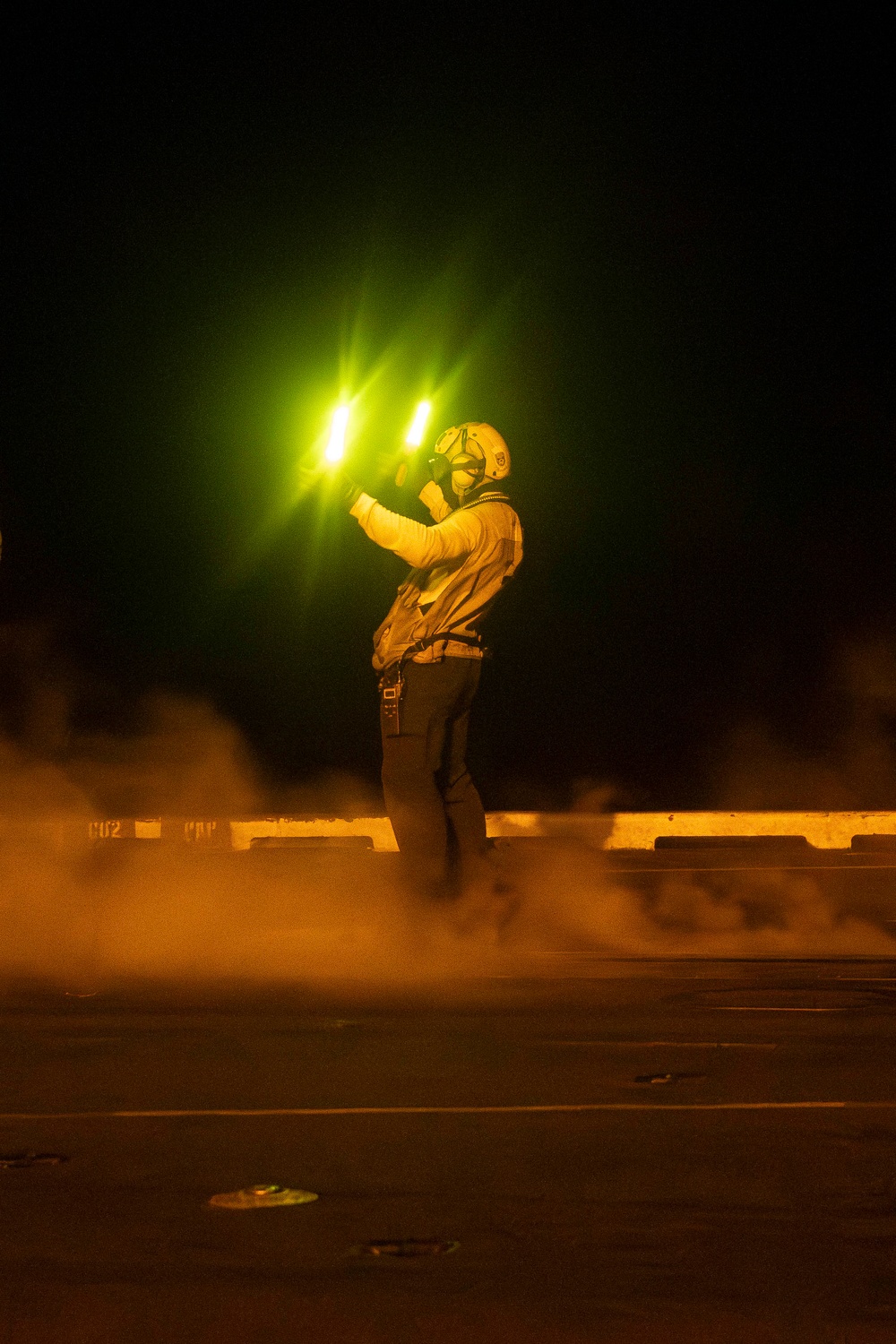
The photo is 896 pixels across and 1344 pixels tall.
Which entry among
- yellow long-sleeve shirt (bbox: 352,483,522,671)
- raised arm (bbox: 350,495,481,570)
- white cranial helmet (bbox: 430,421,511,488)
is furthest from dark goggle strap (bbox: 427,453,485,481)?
raised arm (bbox: 350,495,481,570)

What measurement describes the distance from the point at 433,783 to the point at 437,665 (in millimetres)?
393

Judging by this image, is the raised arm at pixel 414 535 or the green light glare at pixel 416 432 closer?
the raised arm at pixel 414 535

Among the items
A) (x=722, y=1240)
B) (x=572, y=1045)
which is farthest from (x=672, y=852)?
(x=722, y=1240)

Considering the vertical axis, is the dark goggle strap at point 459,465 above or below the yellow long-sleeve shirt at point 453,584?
above

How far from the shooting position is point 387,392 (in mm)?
12859

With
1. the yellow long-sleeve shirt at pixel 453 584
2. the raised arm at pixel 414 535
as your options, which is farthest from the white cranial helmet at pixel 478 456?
the raised arm at pixel 414 535

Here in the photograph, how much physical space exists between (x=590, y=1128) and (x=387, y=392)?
10.3 m

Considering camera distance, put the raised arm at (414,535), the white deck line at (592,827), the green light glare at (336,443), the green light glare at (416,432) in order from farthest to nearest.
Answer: the white deck line at (592,827)
the green light glare at (416,432)
the raised arm at (414,535)
the green light glare at (336,443)

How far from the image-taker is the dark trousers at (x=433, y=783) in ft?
18.2

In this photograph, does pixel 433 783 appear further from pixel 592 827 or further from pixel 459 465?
pixel 592 827

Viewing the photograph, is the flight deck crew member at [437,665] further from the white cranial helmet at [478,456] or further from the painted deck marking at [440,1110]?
the painted deck marking at [440,1110]

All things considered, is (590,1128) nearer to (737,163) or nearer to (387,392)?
(387,392)

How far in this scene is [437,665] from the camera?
18.4ft

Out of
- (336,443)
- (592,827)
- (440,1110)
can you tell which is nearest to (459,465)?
(336,443)
